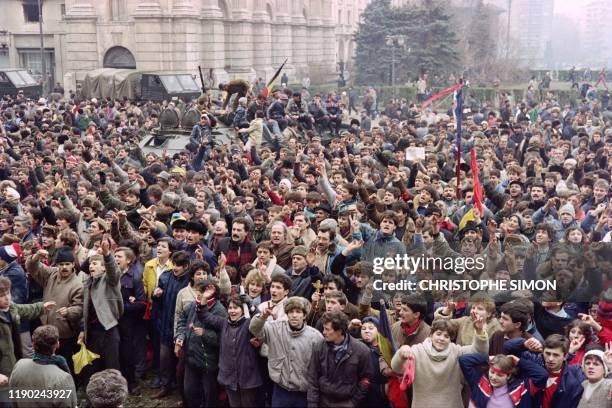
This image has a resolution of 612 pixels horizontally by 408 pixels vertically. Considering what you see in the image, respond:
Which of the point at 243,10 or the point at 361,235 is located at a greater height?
the point at 243,10

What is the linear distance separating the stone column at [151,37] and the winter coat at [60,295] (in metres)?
30.7

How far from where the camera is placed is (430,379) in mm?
5750

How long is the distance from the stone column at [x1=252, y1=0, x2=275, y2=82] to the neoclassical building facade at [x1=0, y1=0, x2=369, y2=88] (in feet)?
0.20

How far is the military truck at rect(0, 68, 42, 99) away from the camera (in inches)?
1153

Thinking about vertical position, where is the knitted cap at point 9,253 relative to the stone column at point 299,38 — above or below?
below

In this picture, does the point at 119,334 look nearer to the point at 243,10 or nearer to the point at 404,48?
the point at 243,10

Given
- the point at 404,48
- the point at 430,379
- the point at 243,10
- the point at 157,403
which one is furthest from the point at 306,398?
the point at 404,48

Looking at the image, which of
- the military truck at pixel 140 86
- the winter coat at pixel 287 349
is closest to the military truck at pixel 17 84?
the military truck at pixel 140 86

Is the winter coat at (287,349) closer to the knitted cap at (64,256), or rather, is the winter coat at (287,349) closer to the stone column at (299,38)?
the knitted cap at (64,256)

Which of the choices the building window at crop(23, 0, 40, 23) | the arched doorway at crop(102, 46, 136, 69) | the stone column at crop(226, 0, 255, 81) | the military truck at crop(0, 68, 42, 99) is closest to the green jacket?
the military truck at crop(0, 68, 42, 99)

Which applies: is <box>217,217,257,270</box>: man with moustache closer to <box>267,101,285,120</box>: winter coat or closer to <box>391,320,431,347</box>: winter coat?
<box>391,320,431,347</box>: winter coat

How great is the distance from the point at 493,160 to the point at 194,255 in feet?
25.7

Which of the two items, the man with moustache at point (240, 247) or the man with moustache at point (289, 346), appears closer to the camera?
the man with moustache at point (289, 346)

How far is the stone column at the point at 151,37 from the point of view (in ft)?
120
